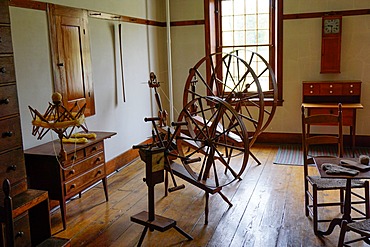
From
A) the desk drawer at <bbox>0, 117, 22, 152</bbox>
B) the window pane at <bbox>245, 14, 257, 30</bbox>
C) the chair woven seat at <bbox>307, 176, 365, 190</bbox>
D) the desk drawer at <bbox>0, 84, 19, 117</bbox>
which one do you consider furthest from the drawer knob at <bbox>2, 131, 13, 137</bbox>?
the window pane at <bbox>245, 14, 257, 30</bbox>

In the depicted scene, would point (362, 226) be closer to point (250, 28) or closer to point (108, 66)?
point (108, 66)

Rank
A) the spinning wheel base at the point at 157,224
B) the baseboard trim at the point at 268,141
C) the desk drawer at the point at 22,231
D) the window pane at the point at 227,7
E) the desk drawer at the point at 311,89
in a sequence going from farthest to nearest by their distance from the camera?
the window pane at the point at 227,7
the desk drawer at the point at 311,89
the baseboard trim at the point at 268,141
the spinning wheel base at the point at 157,224
the desk drawer at the point at 22,231

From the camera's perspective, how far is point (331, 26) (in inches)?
225

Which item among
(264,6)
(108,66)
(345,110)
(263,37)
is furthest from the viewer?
(263,37)

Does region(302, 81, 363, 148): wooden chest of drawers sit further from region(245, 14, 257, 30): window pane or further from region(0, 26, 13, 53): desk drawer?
region(0, 26, 13, 53): desk drawer

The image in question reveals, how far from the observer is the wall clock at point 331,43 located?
569cm

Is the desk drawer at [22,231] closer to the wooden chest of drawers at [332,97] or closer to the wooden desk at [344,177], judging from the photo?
the wooden desk at [344,177]

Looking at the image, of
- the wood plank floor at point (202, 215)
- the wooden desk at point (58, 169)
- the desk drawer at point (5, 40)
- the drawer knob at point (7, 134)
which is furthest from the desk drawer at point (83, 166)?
the desk drawer at point (5, 40)

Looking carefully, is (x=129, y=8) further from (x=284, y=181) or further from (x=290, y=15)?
(x=284, y=181)

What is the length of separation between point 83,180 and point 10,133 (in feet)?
4.46

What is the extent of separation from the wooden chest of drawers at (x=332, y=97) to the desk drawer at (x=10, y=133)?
13.7ft

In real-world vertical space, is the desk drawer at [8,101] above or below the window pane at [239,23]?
below

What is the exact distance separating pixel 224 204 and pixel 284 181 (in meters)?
0.99

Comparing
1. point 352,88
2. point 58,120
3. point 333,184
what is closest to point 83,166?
point 58,120
